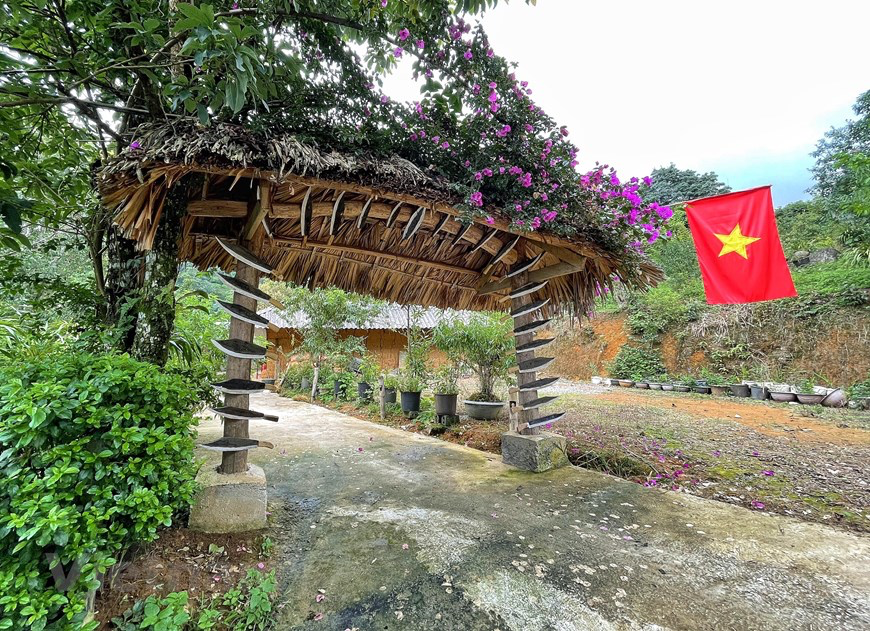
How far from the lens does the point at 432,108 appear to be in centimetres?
273

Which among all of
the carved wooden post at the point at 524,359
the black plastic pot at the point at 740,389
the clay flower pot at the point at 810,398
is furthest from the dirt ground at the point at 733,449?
the black plastic pot at the point at 740,389

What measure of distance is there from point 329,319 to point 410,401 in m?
3.28

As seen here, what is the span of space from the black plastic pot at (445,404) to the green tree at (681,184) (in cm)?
1908

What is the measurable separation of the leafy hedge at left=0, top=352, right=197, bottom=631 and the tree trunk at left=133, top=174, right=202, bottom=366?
61 centimetres

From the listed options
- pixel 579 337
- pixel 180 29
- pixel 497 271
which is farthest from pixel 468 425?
pixel 579 337

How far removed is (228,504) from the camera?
212 cm

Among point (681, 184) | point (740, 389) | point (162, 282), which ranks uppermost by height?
point (681, 184)

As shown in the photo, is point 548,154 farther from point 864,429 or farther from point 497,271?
point 864,429

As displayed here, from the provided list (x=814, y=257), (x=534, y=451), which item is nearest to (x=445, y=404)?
(x=534, y=451)

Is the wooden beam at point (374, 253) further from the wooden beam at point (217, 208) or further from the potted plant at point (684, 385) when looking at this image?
the potted plant at point (684, 385)

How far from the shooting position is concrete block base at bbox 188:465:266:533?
6.74 feet

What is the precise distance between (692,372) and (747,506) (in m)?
9.86

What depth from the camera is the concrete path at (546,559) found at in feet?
4.81

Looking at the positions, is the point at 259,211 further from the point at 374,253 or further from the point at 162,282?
the point at 374,253
